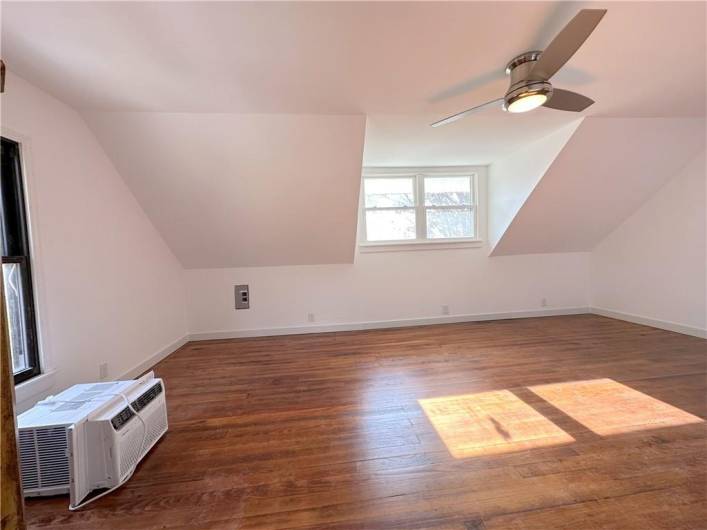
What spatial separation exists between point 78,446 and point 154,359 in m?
1.93

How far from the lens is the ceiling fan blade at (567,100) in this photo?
1.77 metres

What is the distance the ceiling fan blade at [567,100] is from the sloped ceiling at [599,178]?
1190 millimetres

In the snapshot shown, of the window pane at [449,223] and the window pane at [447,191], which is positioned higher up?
the window pane at [447,191]

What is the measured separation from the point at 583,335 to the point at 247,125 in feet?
14.6

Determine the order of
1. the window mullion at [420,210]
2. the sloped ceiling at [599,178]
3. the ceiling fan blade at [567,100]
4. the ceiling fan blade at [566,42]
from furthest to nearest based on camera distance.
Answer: the window mullion at [420,210] < the sloped ceiling at [599,178] < the ceiling fan blade at [567,100] < the ceiling fan blade at [566,42]

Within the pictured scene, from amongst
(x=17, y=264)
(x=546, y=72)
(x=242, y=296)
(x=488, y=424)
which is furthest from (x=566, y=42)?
(x=242, y=296)

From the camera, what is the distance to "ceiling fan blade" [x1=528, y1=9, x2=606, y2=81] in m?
1.23

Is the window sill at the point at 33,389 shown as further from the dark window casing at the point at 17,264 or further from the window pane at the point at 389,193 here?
the window pane at the point at 389,193

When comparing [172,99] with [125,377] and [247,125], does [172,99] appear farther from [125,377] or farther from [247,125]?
[125,377]

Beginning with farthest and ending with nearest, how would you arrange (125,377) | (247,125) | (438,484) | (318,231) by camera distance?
(318,231), (125,377), (247,125), (438,484)

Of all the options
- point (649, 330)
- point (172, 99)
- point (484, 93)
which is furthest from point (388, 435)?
point (649, 330)

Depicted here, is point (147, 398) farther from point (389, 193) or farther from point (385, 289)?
point (389, 193)

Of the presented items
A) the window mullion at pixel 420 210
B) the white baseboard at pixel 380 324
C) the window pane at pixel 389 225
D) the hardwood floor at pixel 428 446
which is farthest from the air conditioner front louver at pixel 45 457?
the window mullion at pixel 420 210

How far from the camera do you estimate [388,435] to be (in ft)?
5.92
